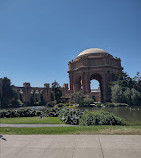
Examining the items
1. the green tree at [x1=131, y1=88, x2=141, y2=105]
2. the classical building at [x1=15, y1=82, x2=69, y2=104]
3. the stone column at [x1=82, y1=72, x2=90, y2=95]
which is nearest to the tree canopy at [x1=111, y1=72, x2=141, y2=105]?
the green tree at [x1=131, y1=88, x2=141, y2=105]

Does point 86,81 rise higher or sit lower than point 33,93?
higher

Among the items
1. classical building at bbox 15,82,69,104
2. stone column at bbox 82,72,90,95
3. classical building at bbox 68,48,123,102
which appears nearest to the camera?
classical building at bbox 68,48,123,102

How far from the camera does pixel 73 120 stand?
10.3 meters

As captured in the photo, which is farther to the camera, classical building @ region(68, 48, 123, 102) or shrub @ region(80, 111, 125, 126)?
classical building @ region(68, 48, 123, 102)

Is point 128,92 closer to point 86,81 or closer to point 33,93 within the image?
point 86,81

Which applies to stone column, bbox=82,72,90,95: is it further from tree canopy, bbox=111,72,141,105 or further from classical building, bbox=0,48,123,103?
tree canopy, bbox=111,72,141,105
